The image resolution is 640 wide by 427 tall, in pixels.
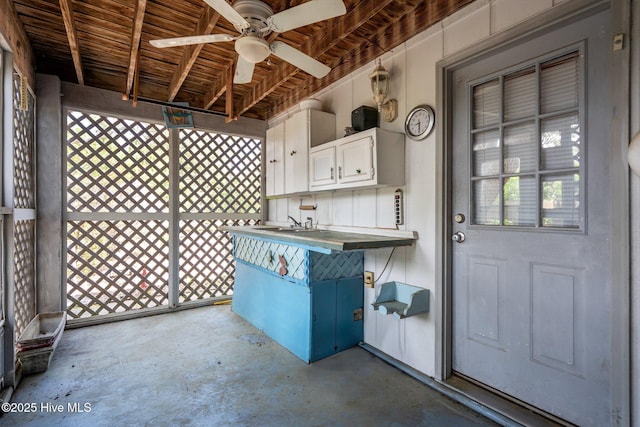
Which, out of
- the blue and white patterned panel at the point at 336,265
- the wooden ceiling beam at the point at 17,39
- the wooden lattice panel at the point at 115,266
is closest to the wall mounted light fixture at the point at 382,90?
the blue and white patterned panel at the point at 336,265

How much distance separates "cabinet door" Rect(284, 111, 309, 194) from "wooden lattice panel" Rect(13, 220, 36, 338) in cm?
226

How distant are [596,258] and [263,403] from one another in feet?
6.46

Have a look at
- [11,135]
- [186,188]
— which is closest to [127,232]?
[186,188]

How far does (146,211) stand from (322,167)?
2.14m

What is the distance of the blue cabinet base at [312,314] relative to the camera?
7.75 ft

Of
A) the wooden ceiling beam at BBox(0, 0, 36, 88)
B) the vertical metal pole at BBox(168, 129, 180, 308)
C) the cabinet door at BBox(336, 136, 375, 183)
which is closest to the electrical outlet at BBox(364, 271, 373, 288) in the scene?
the cabinet door at BBox(336, 136, 375, 183)

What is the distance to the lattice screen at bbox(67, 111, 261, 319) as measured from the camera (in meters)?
3.18

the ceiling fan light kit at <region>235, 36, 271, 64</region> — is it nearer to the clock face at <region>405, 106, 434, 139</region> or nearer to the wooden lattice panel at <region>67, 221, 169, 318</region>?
the clock face at <region>405, 106, 434, 139</region>

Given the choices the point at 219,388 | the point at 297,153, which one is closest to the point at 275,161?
the point at 297,153

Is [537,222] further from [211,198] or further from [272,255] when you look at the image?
[211,198]

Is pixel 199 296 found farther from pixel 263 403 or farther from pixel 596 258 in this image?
pixel 596 258

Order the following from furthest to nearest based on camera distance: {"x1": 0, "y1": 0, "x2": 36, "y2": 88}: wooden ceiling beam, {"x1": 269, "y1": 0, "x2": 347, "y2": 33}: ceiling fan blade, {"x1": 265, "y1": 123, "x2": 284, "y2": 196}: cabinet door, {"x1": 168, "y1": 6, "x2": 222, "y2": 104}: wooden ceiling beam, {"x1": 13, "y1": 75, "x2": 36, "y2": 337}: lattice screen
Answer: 1. {"x1": 265, "y1": 123, "x2": 284, "y2": 196}: cabinet door
2. {"x1": 13, "y1": 75, "x2": 36, "y2": 337}: lattice screen
3. {"x1": 168, "y1": 6, "x2": 222, "y2": 104}: wooden ceiling beam
4. {"x1": 0, "y1": 0, "x2": 36, "y2": 88}: wooden ceiling beam
5. {"x1": 269, "y1": 0, "x2": 347, "y2": 33}: ceiling fan blade

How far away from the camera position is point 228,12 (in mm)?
1519

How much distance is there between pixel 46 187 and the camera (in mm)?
2930
